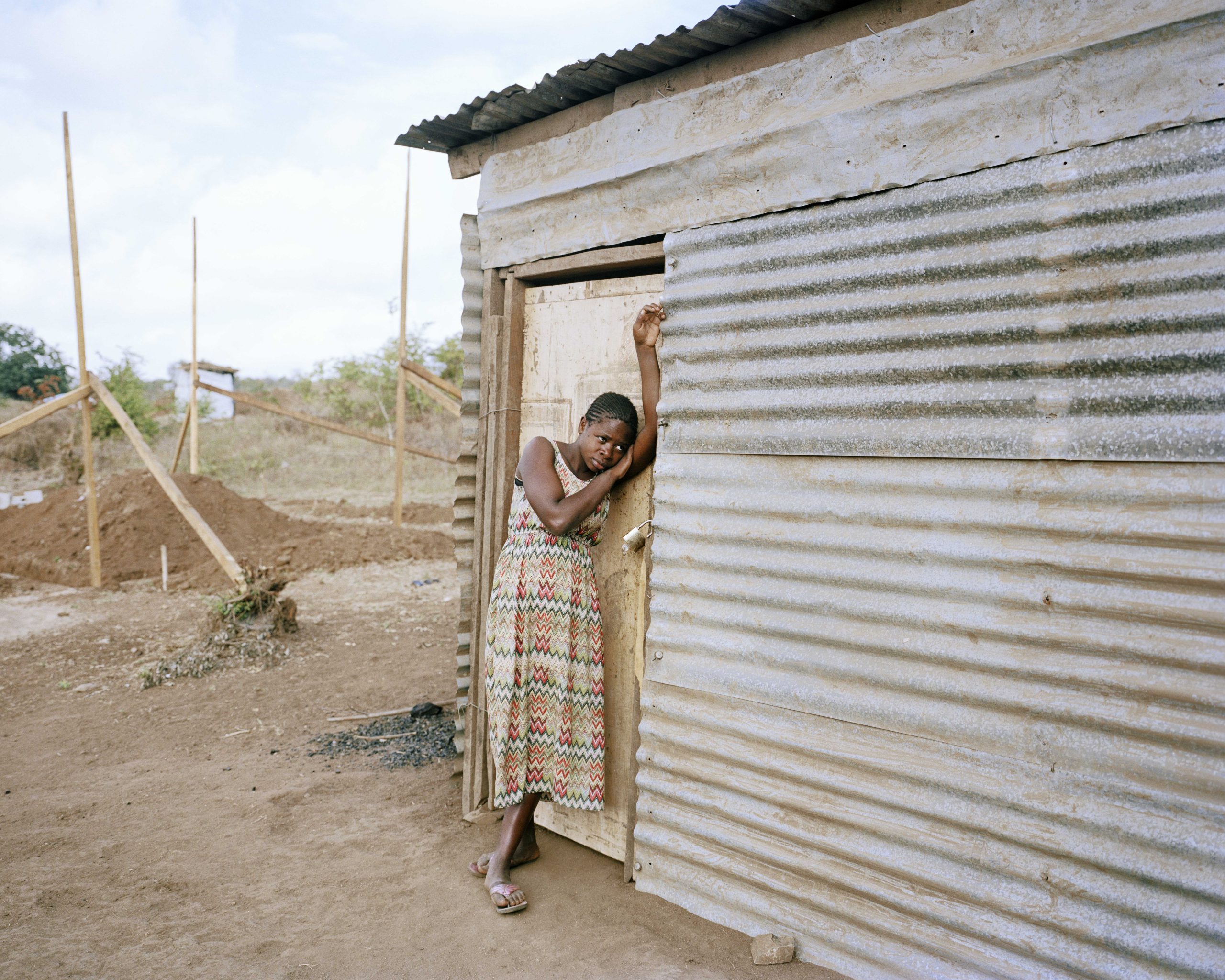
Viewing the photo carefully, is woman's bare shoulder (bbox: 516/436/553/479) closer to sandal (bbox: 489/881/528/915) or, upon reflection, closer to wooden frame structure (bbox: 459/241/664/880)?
wooden frame structure (bbox: 459/241/664/880)

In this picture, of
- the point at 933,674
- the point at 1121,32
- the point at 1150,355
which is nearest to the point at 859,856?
the point at 933,674

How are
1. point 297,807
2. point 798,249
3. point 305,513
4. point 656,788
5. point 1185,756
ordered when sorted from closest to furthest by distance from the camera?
point 1185,756 → point 798,249 → point 656,788 → point 297,807 → point 305,513

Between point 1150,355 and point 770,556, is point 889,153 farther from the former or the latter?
point 770,556

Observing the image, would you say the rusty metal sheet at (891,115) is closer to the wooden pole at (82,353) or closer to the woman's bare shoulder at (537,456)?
the woman's bare shoulder at (537,456)

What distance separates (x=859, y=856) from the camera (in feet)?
8.95

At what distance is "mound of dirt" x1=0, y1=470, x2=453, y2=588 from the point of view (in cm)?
1063

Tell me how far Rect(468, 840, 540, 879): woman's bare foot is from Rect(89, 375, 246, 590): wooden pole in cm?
454

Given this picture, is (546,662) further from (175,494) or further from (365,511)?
(365,511)

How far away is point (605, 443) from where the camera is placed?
10.8 ft

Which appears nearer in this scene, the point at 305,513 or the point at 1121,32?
the point at 1121,32

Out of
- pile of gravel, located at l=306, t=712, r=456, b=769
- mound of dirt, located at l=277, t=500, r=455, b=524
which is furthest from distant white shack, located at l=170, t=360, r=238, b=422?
pile of gravel, located at l=306, t=712, r=456, b=769

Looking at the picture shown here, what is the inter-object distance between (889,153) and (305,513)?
13827 millimetres

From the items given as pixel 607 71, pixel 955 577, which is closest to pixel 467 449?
pixel 607 71

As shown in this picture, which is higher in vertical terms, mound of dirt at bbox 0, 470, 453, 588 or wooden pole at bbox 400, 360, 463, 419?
wooden pole at bbox 400, 360, 463, 419
